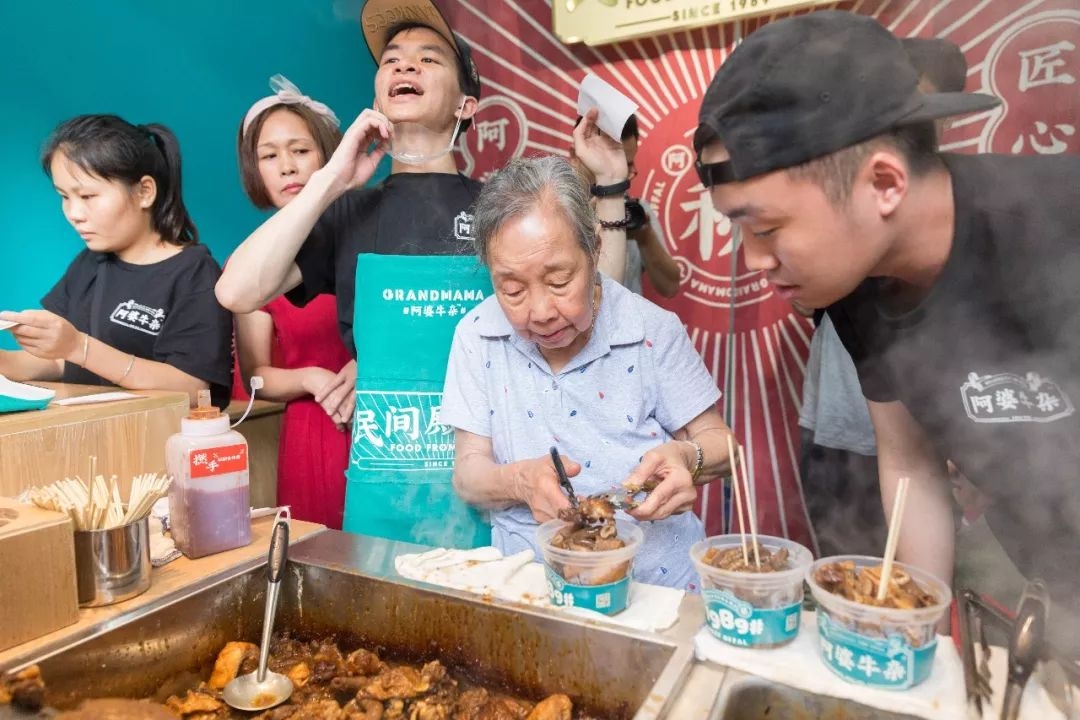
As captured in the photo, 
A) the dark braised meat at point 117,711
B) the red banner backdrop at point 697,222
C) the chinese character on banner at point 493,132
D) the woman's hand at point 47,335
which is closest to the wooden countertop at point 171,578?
the dark braised meat at point 117,711

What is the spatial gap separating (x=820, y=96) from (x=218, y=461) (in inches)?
56.3

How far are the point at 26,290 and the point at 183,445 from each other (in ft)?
9.32

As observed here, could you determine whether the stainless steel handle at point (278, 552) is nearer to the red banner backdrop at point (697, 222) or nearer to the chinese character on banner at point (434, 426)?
the chinese character on banner at point (434, 426)

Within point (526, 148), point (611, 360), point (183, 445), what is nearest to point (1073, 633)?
point (611, 360)

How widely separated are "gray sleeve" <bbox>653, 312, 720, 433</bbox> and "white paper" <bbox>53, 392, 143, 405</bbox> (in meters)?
1.59

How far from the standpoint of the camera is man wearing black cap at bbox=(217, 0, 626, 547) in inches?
84.1

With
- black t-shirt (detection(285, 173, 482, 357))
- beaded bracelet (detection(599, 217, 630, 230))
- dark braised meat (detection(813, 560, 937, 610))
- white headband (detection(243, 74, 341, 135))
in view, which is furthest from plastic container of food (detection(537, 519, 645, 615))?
white headband (detection(243, 74, 341, 135))

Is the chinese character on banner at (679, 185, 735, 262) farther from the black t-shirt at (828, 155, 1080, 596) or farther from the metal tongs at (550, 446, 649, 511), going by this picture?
Result: the metal tongs at (550, 446, 649, 511)

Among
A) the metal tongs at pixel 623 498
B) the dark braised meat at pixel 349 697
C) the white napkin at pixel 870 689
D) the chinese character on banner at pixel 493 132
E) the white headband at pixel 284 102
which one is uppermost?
the chinese character on banner at pixel 493 132

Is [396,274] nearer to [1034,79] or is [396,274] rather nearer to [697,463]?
[697,463]

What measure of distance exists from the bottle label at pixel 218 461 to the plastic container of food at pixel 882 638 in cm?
127

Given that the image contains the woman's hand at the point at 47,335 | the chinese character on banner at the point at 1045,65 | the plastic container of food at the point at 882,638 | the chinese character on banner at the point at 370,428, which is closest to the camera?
the plastic container of food at the point at 882,638

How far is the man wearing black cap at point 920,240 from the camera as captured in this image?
1038 millimetres

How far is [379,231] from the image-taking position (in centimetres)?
228
